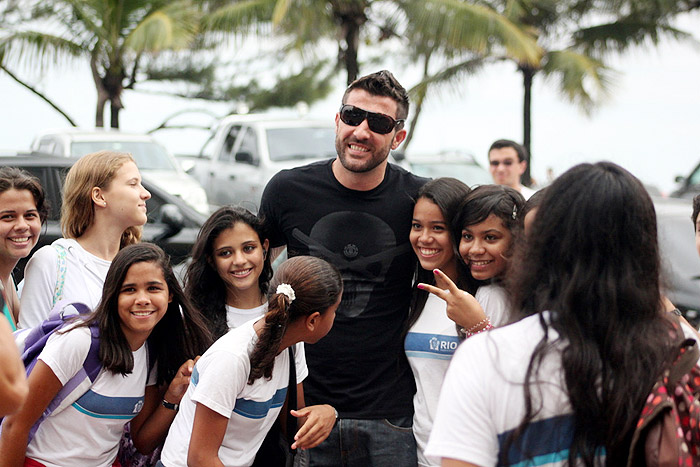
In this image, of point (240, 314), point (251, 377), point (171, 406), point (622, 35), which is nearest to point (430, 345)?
point (251, 377)

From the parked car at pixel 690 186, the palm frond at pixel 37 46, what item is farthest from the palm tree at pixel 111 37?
the parked car at pixel 690 186

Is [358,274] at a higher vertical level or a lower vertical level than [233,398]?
higher

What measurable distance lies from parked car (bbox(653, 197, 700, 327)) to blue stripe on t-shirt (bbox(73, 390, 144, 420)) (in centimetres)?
354

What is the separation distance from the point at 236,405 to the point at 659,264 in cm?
154

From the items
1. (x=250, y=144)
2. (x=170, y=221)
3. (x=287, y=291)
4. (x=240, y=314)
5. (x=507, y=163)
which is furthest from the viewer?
(x=250, y=144)

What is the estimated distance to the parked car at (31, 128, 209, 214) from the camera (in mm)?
11820

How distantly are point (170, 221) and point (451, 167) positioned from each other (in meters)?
8.03

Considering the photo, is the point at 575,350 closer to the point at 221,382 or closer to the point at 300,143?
the point at 221,382

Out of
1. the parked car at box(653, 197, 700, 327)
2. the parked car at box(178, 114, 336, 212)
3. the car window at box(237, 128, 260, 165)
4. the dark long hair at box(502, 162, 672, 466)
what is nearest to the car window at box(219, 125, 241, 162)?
the parked car at box(178, 114, 336, 212)

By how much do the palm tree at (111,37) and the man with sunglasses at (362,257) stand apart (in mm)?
15118

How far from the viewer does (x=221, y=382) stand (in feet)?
8.71

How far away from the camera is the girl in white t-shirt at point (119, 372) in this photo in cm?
279

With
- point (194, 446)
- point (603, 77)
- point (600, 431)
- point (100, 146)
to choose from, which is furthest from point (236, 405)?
point (603, 77)

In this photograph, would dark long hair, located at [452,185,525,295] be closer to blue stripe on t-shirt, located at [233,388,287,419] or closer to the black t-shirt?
the black t-shirt
